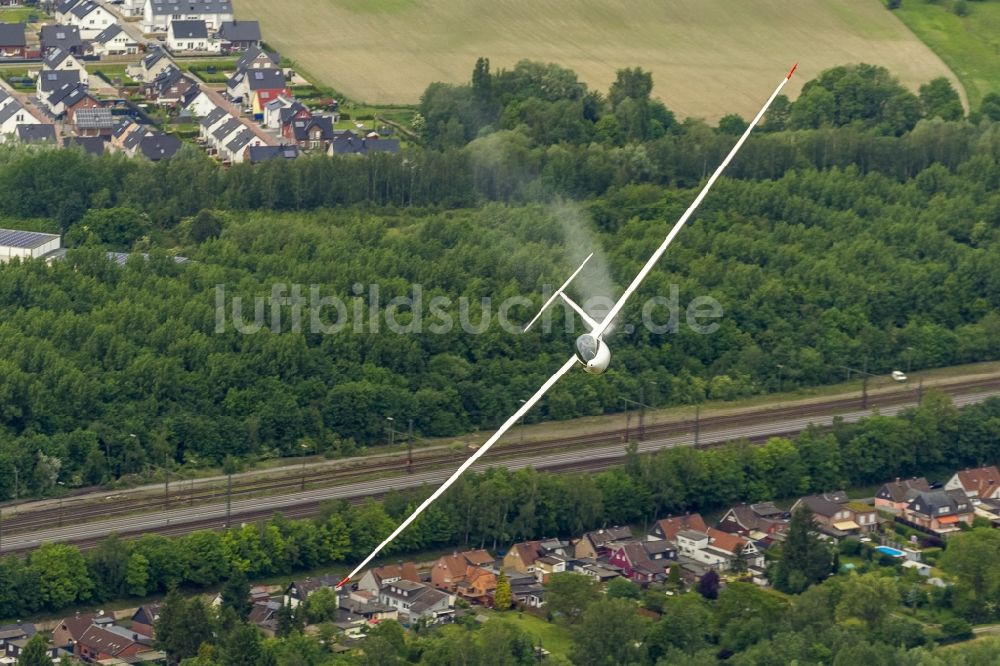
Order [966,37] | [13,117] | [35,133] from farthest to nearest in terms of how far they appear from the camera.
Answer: [966,37] < [13,117] < [35,133]

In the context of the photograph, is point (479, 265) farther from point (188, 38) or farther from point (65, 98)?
point (188, 38)

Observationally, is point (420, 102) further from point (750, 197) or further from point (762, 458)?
point (762, 458)

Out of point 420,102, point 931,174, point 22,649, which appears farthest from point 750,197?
point 22,649

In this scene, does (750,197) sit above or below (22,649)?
above

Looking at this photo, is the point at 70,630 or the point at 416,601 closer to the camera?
the point at 70,630

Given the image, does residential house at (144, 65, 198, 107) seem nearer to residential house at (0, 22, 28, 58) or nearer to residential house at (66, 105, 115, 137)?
residential house at (66, 105, 115, 137)

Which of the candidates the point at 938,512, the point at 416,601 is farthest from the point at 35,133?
the point at 938,512

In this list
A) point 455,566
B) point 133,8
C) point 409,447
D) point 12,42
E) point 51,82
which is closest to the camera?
point 455,566
